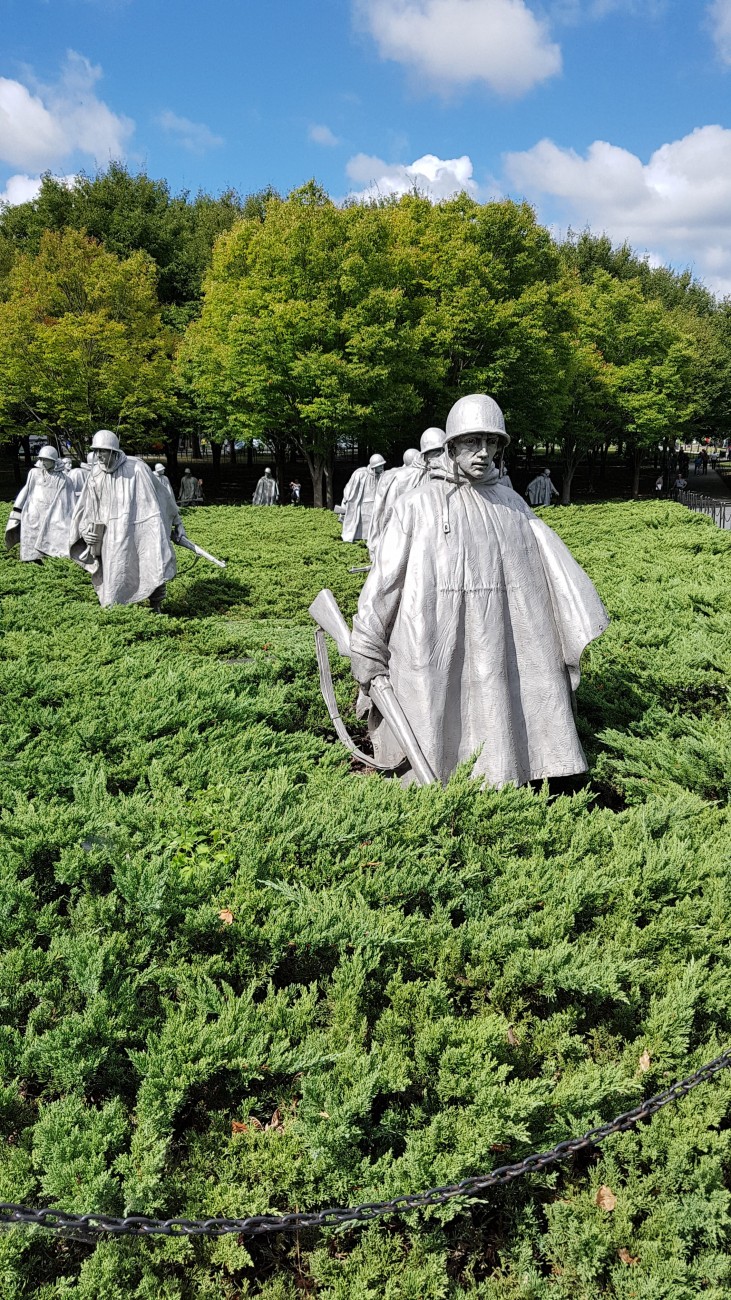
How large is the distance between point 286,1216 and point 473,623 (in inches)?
96.1

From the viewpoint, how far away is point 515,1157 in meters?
2.32

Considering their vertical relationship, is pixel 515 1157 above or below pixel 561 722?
→ below

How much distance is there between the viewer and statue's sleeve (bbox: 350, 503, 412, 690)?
384cm

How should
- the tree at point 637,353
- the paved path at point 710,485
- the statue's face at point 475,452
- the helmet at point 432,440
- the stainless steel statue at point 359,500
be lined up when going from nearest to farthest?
the statue's face at point 475,452
the helmet at point 432,440
the stainless steel statue at point 359,500
the tree at point 637,353
the paved path at point 710,485

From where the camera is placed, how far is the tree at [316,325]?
24625 millimetres

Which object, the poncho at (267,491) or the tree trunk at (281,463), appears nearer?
the poncho at (267,491)

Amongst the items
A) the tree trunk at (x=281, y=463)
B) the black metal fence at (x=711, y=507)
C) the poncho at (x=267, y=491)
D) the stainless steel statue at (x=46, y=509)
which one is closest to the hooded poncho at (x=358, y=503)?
the stainless steel statue at (x=46, y=509)

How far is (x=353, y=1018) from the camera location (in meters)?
2.57

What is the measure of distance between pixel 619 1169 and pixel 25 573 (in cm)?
983

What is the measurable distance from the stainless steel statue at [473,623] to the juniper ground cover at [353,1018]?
1.07ft

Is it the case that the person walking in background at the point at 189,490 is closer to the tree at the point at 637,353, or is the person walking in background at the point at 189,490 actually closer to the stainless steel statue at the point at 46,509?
the stainless steel statue at the point at 46,509

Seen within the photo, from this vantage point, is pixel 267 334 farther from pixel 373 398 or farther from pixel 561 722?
pixel 561 722

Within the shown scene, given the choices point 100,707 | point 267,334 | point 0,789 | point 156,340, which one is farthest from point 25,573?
point 156,340

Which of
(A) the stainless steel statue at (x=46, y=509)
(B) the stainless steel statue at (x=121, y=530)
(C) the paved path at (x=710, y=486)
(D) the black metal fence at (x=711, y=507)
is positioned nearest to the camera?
(B) the stainless steel statue at (x=121, y=530)
